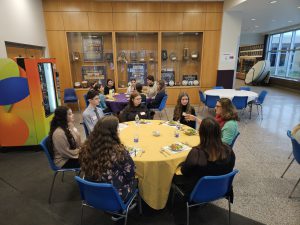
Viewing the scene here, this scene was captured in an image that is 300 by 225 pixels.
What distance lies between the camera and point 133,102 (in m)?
3.72

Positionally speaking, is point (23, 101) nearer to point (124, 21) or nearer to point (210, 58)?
point (124, 21)

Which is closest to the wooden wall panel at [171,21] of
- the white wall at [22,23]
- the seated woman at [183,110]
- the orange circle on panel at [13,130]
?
the white wall at [22,23]

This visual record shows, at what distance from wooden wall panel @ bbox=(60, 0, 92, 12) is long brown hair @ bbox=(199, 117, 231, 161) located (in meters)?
6.38

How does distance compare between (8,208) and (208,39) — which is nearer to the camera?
(8,208)

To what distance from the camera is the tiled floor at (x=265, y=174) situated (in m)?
2.46

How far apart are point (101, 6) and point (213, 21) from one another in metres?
3.85

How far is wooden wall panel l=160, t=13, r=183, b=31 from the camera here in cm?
685

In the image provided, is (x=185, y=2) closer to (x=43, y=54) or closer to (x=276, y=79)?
(x=43, y=54)

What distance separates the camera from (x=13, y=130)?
12.9 feet

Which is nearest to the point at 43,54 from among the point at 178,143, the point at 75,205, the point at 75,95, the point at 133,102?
the point at 75,95

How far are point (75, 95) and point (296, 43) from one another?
478 inches

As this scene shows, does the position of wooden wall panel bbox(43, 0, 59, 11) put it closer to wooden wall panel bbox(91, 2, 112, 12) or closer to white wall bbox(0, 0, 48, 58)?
white wall bbox(0, 0, 48, 58)

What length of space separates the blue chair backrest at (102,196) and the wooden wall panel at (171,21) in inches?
251

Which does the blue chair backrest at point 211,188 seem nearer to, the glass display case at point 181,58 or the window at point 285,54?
the glass display case at point 181,58
